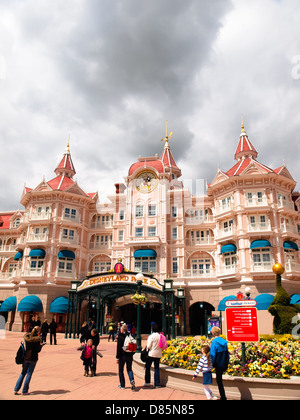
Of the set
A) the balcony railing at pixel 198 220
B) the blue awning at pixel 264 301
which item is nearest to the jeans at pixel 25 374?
the blue awning at pixel 264 301

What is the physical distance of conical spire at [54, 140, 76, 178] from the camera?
142 ft

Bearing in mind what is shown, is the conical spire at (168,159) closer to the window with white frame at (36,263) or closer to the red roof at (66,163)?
the red roof at (66,163)

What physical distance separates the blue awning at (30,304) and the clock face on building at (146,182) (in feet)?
57.3

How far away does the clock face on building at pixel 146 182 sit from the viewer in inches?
1528

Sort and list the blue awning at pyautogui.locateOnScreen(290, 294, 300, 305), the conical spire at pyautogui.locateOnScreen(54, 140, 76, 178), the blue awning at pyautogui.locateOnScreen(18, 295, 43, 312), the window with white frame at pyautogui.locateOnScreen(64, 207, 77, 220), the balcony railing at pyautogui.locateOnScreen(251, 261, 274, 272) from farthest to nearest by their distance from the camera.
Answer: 1. the conical spire at pyautogui.locateOnScreen(54, 140, 76, 178)
2. the window with white frame at pyautogui.locateOnScreen(64, 207, 77, 220)
3. the blue awning at pyautogui.locateOnScreen(18, 295, 43, 312)
4. the balcony railing at pyautogui.locateOnScreen(251, 261, 274, 272)
5. the blue awning at pyautogui.locateOnScreen(290, 294, 300, 305)

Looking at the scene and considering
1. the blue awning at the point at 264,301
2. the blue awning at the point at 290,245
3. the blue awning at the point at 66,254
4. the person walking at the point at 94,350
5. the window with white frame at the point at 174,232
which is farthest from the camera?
the window with white frame at the point at 174,232

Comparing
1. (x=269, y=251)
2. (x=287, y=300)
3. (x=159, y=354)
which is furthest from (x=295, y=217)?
(x=159, y=354)

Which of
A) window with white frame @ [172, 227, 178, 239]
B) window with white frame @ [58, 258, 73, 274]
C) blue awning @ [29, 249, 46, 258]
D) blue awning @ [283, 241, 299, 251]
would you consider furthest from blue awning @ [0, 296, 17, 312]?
blue awning @ [283, 241, 299, 251]

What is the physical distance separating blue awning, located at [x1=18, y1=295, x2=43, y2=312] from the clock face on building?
→ 1747 cm

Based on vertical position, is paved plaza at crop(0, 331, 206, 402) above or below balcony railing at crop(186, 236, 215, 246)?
below

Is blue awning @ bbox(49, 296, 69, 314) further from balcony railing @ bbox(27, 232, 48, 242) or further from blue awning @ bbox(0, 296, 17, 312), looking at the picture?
balcony railing @ bbox(27, 232, 48, 242)

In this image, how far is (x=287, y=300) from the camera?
1460 centimetres

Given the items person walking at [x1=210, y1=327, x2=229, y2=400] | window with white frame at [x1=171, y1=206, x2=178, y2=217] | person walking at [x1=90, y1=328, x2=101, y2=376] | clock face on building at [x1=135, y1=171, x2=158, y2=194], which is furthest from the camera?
clock face on building at [x1=135, y1=171, x2=158, y2=194]

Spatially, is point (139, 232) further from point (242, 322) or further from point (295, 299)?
point (242, 322)
